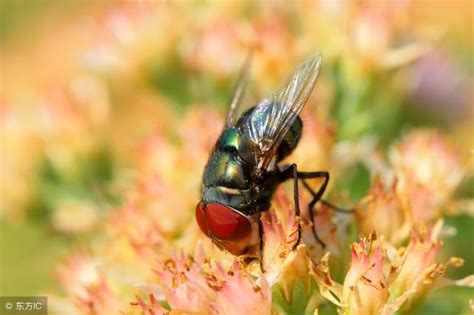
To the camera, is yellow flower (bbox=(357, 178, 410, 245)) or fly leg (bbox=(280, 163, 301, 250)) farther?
yellow flower (bbox=(357, 178, 410, 245))

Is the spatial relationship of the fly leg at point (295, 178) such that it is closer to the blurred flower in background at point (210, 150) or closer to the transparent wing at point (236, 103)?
the blurred flower in background at point (210, 150)

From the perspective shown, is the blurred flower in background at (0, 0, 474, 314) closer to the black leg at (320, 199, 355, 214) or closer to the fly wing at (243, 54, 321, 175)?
the black leg at (320, 199, 355, 214)

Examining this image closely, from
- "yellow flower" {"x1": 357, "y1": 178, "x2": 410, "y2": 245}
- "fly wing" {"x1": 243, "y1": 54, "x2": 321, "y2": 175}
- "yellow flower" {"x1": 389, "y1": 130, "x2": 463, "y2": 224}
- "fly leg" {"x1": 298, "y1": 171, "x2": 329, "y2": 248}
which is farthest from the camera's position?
"yellow flower" {"x1": 389, "y1": 130, "x2": 463, "y2": 224}

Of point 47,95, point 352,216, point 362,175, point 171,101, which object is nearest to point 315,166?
point 362,175

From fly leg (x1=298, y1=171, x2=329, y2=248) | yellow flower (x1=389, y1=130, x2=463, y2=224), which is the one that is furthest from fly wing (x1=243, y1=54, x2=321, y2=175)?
yellow flower (x1=389, y1=130, x2=463, y2=224)

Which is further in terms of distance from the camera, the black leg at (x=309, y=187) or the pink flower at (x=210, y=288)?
the black leg at (x=309, y=187)

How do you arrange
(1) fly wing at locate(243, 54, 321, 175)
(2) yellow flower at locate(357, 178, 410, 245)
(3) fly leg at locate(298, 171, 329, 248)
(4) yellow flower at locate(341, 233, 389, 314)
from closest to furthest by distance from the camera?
(4) yellow flower at locate(341, 233, 389, 314) → (1) fly wing at locate(243, 54, 321, 175) → (3) fly leg at locate(298, 171, 329, 248) → (2) yellow flower at locate(357, 178, 410, 245)

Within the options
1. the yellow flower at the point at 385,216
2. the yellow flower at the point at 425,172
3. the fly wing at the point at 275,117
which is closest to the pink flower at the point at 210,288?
the fly wing at the point at 275,117

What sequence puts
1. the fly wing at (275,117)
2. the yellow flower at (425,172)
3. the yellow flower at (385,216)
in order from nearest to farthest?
the fly wing at (275,117), the yellow flower at (385,216), the yellow flower at (425,172)
